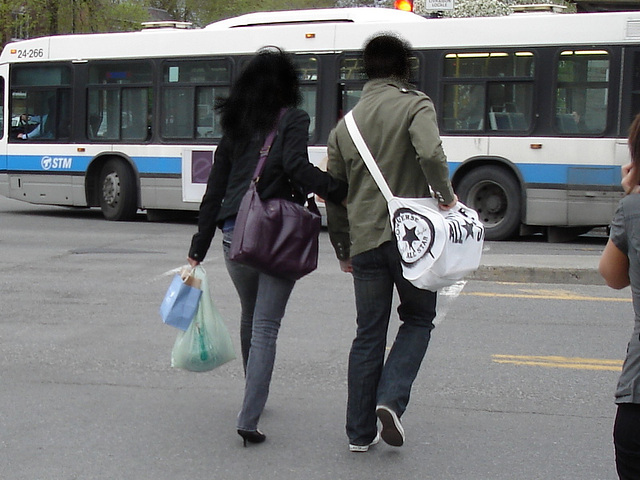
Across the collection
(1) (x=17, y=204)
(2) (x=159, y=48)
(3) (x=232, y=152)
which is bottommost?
(1) (x=17, y=204)

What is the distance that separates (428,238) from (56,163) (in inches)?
540

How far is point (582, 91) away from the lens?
13.7m

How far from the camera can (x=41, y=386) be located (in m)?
6.26

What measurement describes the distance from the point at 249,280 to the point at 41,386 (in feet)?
6.26

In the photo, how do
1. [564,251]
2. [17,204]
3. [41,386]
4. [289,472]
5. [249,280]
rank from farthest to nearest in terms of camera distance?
[17,204]
[564,251]
[41,386]
[249,280]
[289,472]

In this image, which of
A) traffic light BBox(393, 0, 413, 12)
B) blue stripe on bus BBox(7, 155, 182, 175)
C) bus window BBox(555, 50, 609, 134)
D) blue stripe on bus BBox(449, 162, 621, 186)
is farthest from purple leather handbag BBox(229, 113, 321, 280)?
traffic light BBox(393, 0, 413, 12)

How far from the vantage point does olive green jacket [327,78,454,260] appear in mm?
4551

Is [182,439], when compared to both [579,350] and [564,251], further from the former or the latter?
[564,251]

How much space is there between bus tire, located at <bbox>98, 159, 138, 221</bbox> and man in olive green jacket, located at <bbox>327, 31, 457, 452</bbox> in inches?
476

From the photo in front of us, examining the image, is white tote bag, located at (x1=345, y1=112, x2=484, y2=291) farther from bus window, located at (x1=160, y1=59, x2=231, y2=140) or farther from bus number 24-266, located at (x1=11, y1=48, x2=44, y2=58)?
bus number 24-266, located at (x1=11, y1=48, x2=44, y2=58)

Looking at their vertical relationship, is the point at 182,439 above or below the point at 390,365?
below

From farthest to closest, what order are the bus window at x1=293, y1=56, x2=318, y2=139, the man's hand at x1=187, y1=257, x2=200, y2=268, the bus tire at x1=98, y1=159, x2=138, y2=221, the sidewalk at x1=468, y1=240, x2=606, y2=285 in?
the bus tire at x1=98, y1=159, x2=138, y2=221 < the bus window at x1=293, y1=56, x2=318, y2=139 < the sidewalk at x1=468, y1=240, x2=606, y2=285 < the man's hand at x1=187, y1=257, x2=200, y2=268

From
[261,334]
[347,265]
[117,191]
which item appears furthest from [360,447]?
[117,191]

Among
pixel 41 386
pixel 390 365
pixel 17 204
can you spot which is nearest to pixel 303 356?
pixel 41 386
